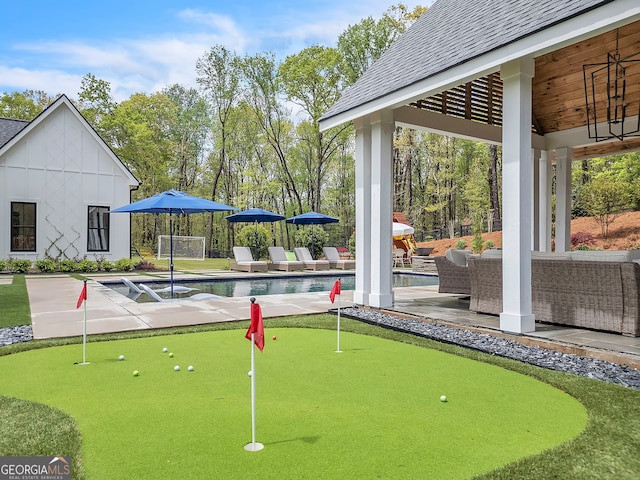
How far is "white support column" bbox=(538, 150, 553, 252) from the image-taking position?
10.3m

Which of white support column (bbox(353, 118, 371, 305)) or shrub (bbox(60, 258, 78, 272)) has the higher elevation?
white support column (bbox(353, 118, 371, 305))

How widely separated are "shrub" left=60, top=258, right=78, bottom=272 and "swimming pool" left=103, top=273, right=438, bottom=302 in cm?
412

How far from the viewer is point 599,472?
7.38 feet

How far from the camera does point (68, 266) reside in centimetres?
1611

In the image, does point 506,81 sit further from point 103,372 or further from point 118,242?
point 118,242

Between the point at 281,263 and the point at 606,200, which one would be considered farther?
the point at 606,200

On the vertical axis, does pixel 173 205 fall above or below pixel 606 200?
below

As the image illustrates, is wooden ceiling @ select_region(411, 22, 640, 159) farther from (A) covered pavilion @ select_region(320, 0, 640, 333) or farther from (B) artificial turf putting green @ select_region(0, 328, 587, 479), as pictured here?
(B) artificial turf putting green @ select_region(0, 328, 587, 479)

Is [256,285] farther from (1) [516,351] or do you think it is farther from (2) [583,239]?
(2) [583,239]

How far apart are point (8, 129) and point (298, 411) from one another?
19.2 m

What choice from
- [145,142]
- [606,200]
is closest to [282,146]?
[145,142]

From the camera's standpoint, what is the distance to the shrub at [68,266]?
630 inches

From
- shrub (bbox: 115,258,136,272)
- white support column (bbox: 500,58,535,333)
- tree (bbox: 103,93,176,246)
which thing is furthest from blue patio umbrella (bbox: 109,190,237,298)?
tree (bbox: 103,93,176,246)

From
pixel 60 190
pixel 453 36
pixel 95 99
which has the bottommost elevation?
pixel 60 190
